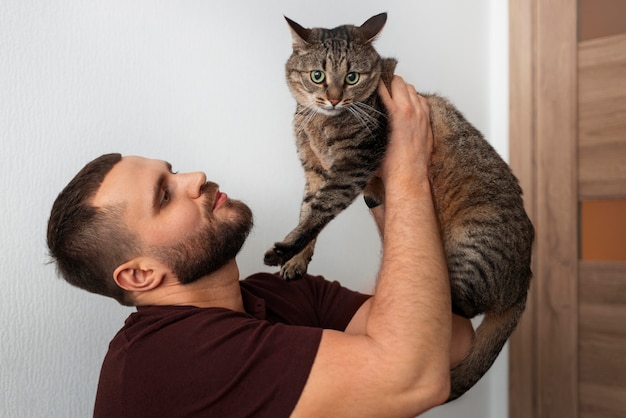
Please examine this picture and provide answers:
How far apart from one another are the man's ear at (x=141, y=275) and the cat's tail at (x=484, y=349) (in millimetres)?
726

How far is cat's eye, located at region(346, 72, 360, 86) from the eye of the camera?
144cm

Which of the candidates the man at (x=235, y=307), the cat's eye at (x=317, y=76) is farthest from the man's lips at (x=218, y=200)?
the cat's eye at (x=317, y=76)

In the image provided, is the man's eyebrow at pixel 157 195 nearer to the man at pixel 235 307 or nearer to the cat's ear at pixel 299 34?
A: the man at pixel 235 307

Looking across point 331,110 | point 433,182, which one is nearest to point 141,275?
point 331,110

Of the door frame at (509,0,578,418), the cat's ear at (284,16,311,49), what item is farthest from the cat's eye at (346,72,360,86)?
the door frame at (509,0,578,418)

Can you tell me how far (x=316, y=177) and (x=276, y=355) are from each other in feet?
1.77

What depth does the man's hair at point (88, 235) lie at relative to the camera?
1.23 m

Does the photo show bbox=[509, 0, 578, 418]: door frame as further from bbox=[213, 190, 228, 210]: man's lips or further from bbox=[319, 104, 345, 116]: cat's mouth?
bbox=[213, 190, 228, 210]: man's lips

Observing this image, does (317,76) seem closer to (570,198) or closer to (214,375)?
(214,375)

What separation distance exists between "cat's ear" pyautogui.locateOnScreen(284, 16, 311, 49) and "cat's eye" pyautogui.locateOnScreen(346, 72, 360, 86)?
0.14 m

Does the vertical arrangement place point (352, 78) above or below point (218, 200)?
above

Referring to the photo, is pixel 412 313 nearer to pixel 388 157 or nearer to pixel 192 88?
pixel 388 157

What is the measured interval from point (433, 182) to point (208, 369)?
0.73 m

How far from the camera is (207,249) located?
127 cm
